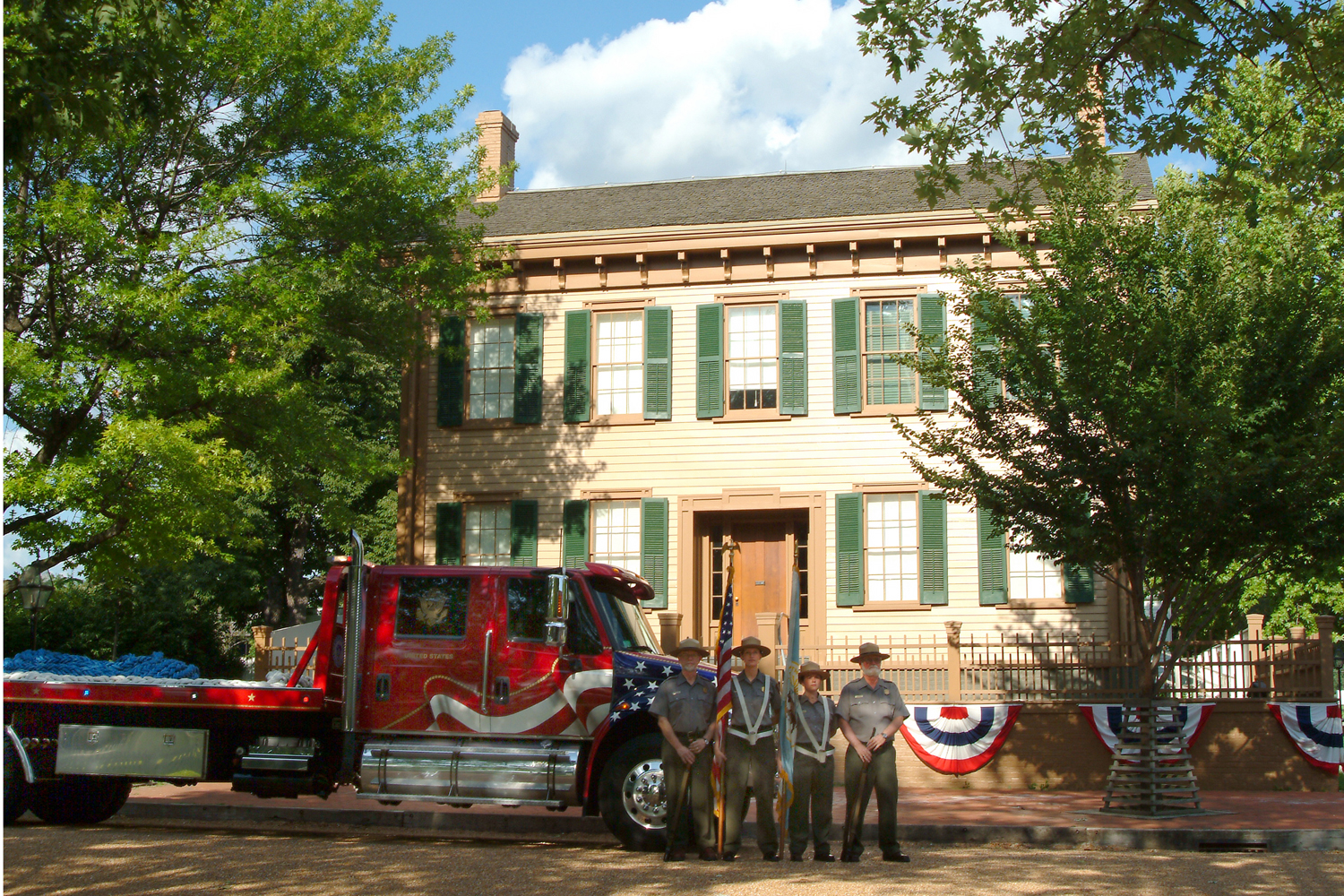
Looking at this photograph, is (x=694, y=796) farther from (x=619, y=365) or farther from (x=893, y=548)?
(x=619, y=365)

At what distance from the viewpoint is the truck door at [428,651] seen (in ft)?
32.0

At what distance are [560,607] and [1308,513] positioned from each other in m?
7.41

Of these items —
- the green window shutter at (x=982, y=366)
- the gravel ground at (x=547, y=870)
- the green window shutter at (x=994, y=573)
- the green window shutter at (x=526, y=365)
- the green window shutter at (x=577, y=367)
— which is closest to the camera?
the gravel ground at (x=547, y=870)

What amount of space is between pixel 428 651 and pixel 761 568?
9.38m

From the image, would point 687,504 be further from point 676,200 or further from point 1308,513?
point 1308,513

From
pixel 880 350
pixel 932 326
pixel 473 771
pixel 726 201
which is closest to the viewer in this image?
pixel 473 771

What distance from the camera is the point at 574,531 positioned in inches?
734

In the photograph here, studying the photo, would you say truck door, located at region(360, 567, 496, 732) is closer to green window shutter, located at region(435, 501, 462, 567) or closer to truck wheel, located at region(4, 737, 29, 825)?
truck wheel, located at region(4, 737, 29, 825)

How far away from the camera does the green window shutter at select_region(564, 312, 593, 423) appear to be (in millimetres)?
19000

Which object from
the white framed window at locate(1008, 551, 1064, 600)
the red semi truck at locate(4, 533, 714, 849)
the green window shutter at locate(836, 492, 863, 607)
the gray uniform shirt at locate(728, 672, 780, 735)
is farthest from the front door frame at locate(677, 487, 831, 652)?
the gray uniform shirt at locate(728, 672, 780, 735)

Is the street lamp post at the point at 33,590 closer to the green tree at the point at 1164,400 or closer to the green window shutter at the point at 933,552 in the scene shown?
the green window shutter at the point at 933,552

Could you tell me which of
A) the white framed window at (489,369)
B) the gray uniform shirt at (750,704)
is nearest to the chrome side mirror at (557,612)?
the gray uniform shirt at (750,704)

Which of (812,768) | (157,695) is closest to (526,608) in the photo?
(812,768)

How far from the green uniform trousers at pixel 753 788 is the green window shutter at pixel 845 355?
387 inches
